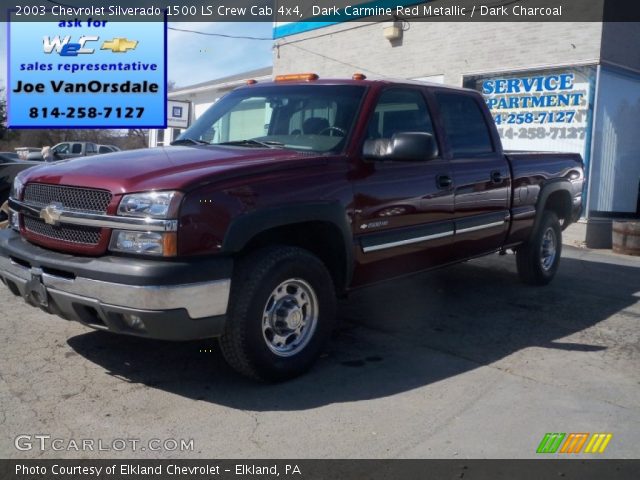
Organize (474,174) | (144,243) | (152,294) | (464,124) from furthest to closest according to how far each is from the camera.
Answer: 1. (464,124)
2. (474,174)
3. (144,243)
4. (152,294)

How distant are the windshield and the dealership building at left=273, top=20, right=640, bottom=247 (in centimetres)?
733

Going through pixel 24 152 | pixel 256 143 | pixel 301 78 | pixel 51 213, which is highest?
pixel 301 78

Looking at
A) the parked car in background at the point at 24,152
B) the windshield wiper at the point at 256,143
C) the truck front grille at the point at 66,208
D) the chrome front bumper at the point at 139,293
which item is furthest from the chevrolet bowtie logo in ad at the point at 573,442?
the parked car in background at the point at 24,152

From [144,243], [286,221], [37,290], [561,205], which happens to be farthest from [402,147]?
[561,205]

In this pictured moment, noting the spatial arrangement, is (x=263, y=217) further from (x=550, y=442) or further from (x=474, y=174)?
(x=474, y=174)

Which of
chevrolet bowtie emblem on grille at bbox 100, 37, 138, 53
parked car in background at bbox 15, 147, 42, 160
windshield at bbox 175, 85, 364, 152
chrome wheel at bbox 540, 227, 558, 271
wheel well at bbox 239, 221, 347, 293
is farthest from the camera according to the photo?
parked car in background at bbox 15, 147, 42, 160

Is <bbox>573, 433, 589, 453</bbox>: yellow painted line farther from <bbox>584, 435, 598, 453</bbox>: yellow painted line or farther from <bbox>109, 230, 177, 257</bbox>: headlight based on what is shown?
<bbox>109, 230, 177, 257</bbox>: headlight

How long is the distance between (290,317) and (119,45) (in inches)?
480

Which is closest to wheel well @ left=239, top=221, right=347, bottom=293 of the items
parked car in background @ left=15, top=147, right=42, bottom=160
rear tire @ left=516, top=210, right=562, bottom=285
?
rear tire @ left=516, top=210, right=562, bottom=285

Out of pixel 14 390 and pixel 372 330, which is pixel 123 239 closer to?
pixel 14 390

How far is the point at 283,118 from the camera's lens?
5039 millimetres

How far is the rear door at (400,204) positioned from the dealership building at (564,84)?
21.2 feet

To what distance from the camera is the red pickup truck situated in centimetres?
A: 355

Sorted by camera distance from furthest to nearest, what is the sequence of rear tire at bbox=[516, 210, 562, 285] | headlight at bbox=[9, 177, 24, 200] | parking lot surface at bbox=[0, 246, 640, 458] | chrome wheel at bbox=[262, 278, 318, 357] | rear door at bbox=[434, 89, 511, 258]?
1. rear tire at bbox=[516, 210, 562, 285]
2. rear door at bbox=[434, 89, 511, 258]
3. headlight at bbox=[9, 177, 24, 200]
4. chrome wheel at bbox=[262, 278, 318, 357]
5. parking lot surface at bbox=[0, 246, 640, 458]
